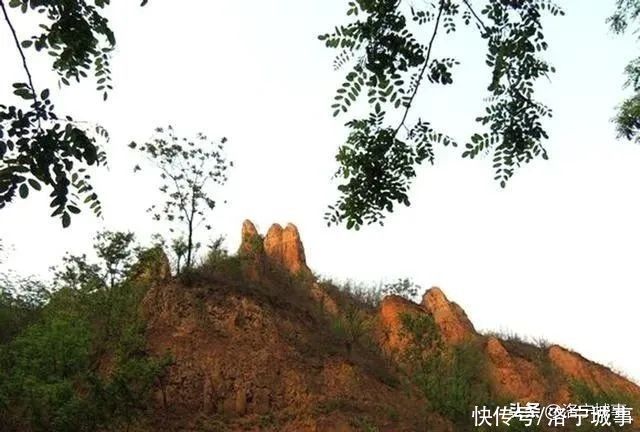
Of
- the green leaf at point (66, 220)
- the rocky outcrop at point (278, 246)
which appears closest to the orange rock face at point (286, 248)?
the rocky outcrop at point (278, 246)

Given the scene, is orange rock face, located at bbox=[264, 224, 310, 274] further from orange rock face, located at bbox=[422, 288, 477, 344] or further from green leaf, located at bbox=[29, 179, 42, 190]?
green leaf, located at bbox=[29, 179, 42, 190]

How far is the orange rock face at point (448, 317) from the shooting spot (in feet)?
98.0

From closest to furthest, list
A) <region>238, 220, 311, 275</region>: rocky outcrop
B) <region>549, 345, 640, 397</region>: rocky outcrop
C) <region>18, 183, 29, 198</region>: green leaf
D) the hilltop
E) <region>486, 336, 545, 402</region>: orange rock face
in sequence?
<region>18, 183, 29, 198</region>: green leaf < the hilltop < <region>486, 336, 545, 402</region>: orange rock face < <region>549, 345, 640, 397</region>: rocky outcrop < <region>238, 220, 311, 275</region>: rocky outcrop

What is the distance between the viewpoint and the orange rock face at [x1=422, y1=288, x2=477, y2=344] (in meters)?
29.9

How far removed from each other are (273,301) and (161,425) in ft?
24.1

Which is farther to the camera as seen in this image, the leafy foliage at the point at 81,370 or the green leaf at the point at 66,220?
the leafy foliage at the point at 81,370

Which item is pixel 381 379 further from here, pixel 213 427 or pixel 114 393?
pixel 114 393

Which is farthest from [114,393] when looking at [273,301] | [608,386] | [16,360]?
[608,386]

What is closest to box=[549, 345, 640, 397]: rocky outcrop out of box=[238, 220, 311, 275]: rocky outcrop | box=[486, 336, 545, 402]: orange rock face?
box=[486, 336, 545, 402]: orange rock face

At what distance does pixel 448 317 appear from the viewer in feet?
101

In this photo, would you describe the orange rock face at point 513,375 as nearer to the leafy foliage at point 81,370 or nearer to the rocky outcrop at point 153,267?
the rocky outcrop at point 153,267

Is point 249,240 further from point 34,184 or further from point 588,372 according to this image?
point 34,184

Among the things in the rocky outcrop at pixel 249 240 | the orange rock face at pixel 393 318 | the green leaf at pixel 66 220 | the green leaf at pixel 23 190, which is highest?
the rocky outcrop at pixel 249 240

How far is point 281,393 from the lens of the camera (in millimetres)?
20516
